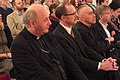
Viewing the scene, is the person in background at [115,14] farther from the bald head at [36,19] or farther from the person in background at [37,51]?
the bald head at [36,19]

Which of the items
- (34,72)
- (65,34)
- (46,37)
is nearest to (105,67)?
(65,34)

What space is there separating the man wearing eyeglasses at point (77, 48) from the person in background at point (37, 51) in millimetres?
215

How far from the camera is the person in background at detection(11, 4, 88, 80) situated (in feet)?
7.01

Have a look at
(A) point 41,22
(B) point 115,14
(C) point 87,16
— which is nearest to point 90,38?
(C) point 87,16

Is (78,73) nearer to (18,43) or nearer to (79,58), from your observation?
(79,58)

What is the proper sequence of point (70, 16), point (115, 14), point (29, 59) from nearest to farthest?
point (29, 59) < point (70, 16) < point (115, 14)

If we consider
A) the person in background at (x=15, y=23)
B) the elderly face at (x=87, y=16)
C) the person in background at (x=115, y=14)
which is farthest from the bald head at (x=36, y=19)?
the person in background at (x=115, y=14)

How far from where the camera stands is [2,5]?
5.66 meters

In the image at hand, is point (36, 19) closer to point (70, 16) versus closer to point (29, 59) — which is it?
point (29, 59)

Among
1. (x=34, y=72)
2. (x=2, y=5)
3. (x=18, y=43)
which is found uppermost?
(x=18, y=43)

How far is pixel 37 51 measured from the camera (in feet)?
7.39

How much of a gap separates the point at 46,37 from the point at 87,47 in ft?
2.52

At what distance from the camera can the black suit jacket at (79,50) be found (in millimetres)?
2738

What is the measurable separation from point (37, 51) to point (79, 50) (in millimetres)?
836
